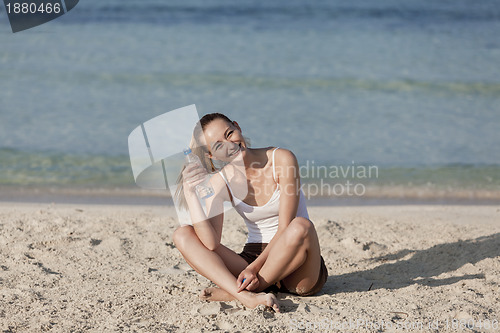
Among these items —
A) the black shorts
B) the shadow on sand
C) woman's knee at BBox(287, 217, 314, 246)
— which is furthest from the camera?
the shadow on sand

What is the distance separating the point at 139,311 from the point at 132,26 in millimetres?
16207

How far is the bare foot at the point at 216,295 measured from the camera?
343cm

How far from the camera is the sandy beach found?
3145mm

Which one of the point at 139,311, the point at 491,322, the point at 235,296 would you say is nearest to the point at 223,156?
the point at 235,296

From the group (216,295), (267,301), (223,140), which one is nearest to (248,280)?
(267,301)

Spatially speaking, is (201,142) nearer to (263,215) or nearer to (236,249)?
(263,215)

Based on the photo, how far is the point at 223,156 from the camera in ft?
10.9

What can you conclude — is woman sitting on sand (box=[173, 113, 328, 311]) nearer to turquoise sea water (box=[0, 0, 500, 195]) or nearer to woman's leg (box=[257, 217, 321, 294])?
woman's leg (box=[257, 217, 321, 294])

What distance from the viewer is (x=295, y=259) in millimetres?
3242

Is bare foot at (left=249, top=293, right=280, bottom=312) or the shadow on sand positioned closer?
bare foot at (left=249, top=293, right=280, bottom=312)

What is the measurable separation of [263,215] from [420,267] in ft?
4.70

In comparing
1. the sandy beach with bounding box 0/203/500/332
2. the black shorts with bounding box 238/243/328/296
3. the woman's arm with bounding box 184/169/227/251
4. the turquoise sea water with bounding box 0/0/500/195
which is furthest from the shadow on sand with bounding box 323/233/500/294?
the turquoise sea water with bounding box 0/0/500/195

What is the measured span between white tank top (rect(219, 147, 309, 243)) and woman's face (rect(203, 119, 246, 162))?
0.20 metres

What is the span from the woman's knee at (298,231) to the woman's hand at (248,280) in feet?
1.01
